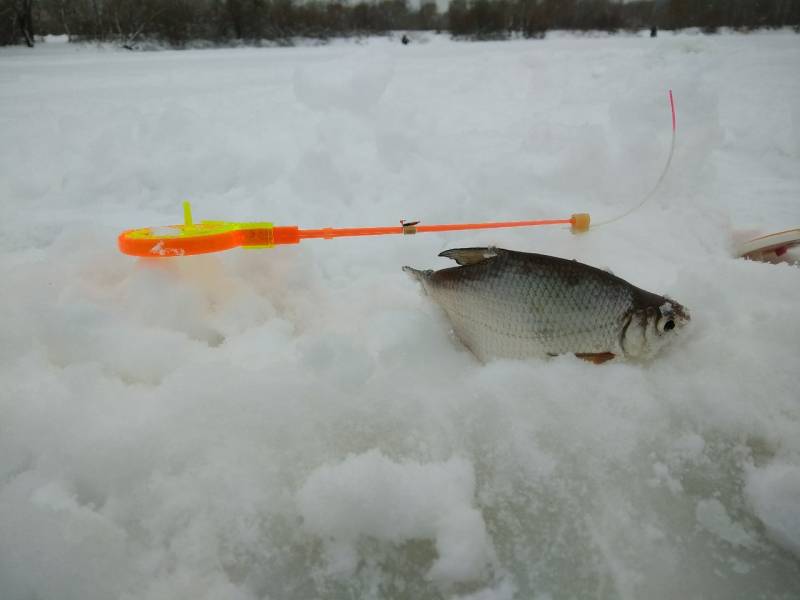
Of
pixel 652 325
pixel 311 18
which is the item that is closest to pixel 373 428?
pixel 652 325

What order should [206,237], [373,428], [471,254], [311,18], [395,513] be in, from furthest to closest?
[311,18] < [206,237] < [471,254] < [373,428] < [395,513]

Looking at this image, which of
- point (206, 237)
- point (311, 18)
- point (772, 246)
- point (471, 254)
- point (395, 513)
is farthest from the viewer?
point (311, 18)

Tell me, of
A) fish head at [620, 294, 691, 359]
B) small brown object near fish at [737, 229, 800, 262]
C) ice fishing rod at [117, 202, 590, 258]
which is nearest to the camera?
fish head at [620, 294, 691, 359]

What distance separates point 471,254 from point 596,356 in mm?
397

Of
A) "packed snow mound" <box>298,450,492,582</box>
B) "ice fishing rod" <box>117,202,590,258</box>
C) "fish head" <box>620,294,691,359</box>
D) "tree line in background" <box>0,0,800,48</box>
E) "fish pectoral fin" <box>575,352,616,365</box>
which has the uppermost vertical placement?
"tree line in background" <box>0,0,800,48</box>

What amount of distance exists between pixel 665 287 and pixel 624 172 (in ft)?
4.20

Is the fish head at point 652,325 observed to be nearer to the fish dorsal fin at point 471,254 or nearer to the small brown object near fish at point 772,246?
the fish dorsal fin at point 471,254

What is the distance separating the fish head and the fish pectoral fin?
0.04 meters

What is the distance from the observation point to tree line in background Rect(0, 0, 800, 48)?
77.7 feet

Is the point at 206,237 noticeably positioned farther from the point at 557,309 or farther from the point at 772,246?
the point at 772,246


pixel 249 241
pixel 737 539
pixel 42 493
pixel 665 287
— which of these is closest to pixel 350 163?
pixel 249 241

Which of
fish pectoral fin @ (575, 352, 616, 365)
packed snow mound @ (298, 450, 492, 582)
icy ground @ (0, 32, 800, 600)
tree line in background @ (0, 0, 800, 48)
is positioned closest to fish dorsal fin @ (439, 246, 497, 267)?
icy ground @ (0, 32, 800, 600)

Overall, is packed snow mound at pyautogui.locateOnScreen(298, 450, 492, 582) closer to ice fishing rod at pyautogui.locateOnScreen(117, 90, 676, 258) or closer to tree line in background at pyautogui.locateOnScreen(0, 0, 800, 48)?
ice fishing rod at pyautogui.locateOnScreen(117, 90, 676, 258)

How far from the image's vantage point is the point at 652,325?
1201 millimetres
